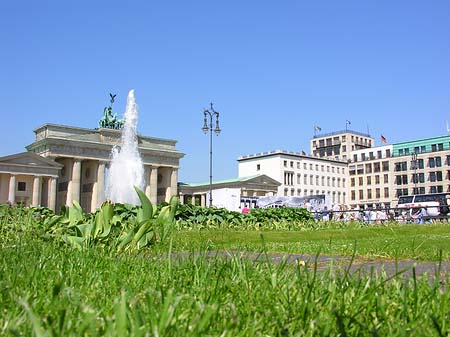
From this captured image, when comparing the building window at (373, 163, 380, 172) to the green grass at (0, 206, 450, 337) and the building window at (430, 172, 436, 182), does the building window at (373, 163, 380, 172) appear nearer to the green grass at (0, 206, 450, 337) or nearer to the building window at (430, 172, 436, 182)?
the building window at (430, 172, 436, 182)

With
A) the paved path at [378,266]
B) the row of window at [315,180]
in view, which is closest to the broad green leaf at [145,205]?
the paved path at [378,266]

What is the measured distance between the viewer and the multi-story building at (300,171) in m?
114

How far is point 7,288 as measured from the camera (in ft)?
6.90

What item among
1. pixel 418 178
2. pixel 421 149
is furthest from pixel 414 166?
pixel 421 149

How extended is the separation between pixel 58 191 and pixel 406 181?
249 feet

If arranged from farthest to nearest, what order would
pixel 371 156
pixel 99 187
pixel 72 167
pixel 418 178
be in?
pixel 371 156 < pixel 418 178 < pixel 99 187 < pixel 72 167

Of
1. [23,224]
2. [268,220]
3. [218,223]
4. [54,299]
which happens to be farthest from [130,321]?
[268,220]

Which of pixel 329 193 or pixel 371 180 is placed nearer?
pixel 371 180

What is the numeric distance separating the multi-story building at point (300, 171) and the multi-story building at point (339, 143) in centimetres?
427

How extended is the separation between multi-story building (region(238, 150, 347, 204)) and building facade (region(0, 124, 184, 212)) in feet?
105

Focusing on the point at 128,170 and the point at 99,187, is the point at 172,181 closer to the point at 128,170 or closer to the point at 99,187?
the point at 99,187

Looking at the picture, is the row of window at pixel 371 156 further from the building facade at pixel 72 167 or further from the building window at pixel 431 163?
the building facade at pixel 72 167

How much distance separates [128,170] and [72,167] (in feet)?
81.5

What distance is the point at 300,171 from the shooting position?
386 feet
